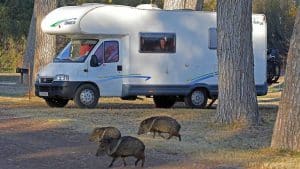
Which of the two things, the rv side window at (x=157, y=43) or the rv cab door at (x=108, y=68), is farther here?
the rv side window at (x=157, y=43)

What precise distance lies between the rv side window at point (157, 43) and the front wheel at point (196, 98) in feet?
4.73

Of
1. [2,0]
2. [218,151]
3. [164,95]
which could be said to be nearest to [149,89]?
[164,95]

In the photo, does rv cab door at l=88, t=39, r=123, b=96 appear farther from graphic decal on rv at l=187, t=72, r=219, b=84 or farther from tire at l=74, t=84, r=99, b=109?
graphic decal on rv at l=187, t=72, r=219, b=84

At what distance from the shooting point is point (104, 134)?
44.2 feet

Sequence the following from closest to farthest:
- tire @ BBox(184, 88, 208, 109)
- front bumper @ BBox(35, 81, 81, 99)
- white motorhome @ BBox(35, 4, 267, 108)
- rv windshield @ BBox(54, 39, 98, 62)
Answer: front bumper @ BBox(35, 81, 81, 99)
white motorhome @ BBox(35, 4, 267, 108)
rv windshield @ BBox(54, 39, 98, 62)
tire @ BBox(184, 88, 208, 109)

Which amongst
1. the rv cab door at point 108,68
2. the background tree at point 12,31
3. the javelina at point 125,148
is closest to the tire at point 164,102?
the rv cab door at point 108,68

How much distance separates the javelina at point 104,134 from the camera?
43.4 feet

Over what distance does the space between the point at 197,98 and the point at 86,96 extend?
3.55 meters

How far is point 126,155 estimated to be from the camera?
38.0ft

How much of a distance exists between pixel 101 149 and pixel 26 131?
4.71 metres

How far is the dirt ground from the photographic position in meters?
12.1

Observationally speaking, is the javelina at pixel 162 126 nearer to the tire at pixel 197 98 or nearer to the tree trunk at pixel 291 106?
the tree trunk at pixel 291 106

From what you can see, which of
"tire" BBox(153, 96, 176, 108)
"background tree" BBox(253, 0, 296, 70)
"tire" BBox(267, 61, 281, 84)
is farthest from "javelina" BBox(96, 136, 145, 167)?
"background tree" BBox(253, 0, 296, 70)

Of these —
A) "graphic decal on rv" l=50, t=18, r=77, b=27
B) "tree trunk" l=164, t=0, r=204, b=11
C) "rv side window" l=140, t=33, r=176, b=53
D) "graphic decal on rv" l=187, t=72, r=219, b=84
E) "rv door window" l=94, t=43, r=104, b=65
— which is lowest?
"graphic decal on rv" l=187, t=72, r=219, b=84
